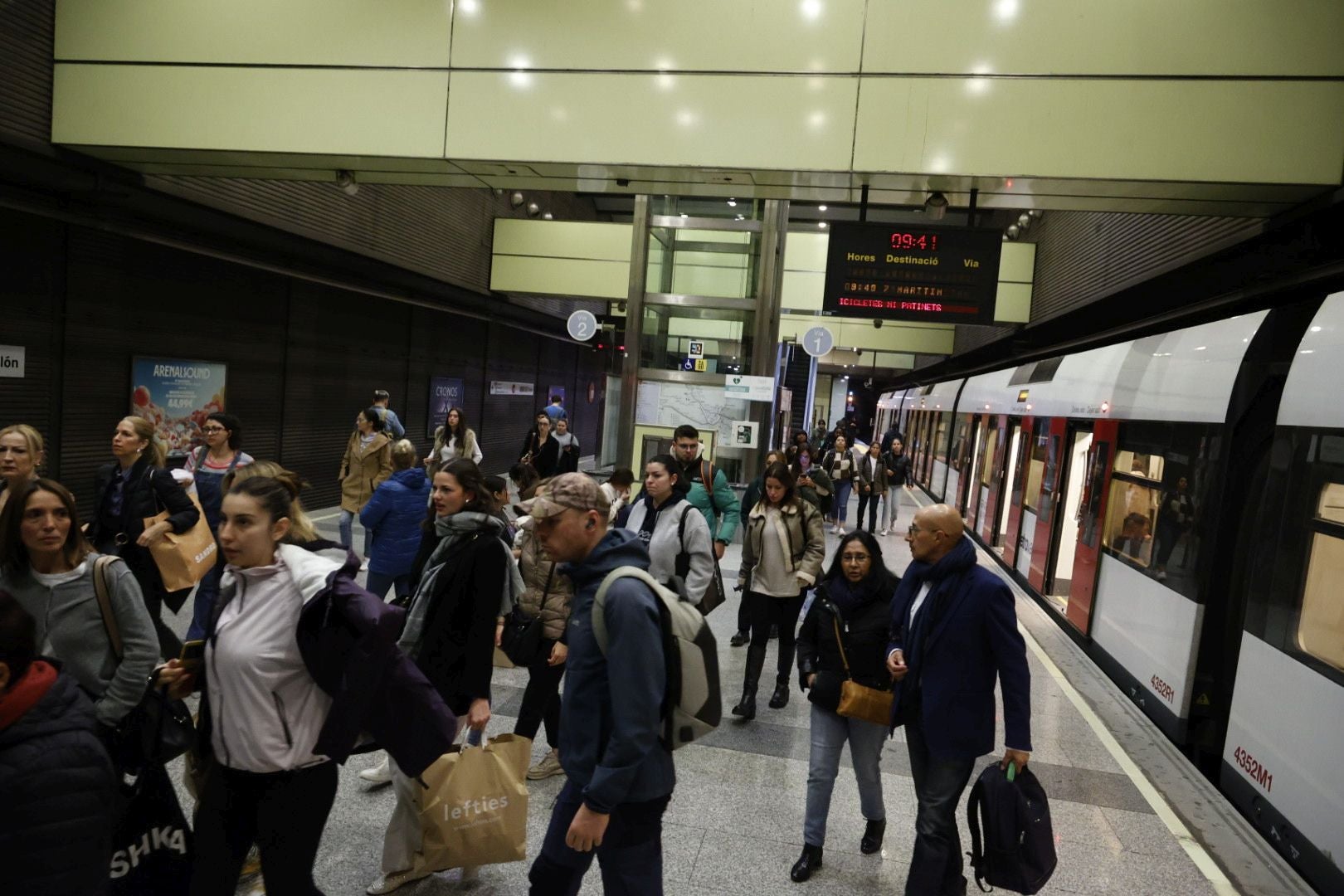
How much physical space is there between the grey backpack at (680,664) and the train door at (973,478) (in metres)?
13.2

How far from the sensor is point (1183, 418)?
20.1 feet

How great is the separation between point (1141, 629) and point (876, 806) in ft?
12.2

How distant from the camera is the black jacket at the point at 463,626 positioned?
10.9ft

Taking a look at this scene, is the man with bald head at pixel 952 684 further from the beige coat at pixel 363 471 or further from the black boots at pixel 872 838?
the beige coat at pixel 363 471

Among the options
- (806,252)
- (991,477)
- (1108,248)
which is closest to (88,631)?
(1108,248)

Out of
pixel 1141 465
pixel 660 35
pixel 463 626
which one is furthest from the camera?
pixel 1141 465

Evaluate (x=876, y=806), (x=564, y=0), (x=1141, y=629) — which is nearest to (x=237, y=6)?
(x=564, y=0)

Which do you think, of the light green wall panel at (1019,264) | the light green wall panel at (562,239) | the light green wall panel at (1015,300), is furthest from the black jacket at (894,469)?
the light green wall panel at (562,239)

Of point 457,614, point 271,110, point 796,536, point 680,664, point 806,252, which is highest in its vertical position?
point 806,252

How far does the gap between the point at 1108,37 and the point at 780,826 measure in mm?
5353

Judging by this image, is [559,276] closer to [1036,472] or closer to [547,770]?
[1036,472]

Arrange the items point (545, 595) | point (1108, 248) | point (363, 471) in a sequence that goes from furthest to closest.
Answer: point (1108, 248), point (363, 471), point (545, 595)

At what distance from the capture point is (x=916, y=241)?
7258 millimetres

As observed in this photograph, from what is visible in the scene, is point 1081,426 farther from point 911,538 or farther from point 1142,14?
point 911,538
